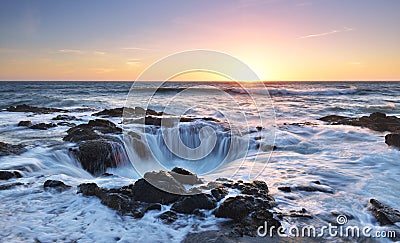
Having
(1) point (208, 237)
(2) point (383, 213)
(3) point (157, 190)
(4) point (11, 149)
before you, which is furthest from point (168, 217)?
(4) point (11, 149)

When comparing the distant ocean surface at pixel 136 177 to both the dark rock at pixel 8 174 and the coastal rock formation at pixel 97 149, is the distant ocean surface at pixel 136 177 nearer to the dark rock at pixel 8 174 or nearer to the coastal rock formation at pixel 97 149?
the dark rock at pixel 8 174

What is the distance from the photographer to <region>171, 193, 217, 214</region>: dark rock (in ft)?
14.0

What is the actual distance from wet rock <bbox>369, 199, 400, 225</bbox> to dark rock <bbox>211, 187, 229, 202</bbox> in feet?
7.73

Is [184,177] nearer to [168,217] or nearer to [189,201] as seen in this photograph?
[189,201]

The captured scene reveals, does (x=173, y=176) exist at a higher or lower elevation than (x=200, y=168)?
higher

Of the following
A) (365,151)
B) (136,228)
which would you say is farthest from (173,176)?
(365,151)

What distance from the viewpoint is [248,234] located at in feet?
12.1

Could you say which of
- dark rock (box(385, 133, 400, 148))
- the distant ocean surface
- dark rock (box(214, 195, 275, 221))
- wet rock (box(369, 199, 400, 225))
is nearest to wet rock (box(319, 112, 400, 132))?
the distant ocean surface

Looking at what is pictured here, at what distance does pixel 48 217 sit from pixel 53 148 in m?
3.97

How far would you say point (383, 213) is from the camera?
436 centimetres

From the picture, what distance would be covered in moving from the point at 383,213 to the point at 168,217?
10.8ft

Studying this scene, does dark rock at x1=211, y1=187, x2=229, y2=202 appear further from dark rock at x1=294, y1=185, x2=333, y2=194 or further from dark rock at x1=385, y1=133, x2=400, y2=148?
dark rock at x1=385, y1=133, x2=400, y2=148

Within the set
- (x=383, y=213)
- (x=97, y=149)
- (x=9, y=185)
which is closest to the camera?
(x=383, y=213)

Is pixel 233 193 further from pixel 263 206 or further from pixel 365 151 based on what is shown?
pixel 365 151
